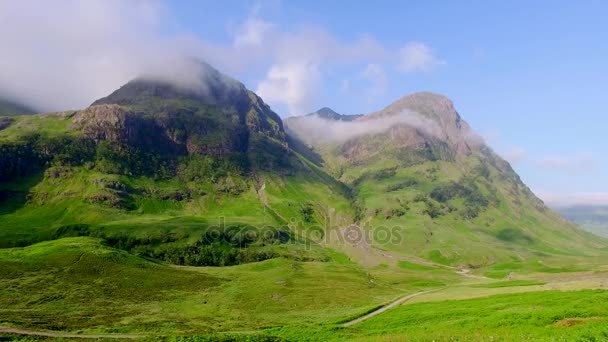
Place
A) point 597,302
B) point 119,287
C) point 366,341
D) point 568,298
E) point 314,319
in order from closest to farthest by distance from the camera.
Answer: point 366,341
point 597,302
point 568,298
point 314,319
point 119,287

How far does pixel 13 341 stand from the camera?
56250 millimetres

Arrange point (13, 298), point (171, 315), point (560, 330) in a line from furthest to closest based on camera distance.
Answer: point (13, 298) → point (171, 315) → point (560, 330)

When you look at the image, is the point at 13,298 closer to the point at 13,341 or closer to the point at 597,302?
the point at 13,341

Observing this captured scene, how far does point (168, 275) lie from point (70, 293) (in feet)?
149

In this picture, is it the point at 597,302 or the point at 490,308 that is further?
the point at 490,308

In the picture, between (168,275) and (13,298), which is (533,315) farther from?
(168,275)

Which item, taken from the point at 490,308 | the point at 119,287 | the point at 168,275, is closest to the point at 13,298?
the point at 119,287

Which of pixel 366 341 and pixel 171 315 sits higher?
pixel 366 341

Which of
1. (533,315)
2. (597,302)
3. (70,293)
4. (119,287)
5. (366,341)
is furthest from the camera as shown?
(119,287)

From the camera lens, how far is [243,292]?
149 meters

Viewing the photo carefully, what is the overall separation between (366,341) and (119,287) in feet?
405

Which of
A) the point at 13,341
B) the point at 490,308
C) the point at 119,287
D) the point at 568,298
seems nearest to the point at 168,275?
the point at 119,287

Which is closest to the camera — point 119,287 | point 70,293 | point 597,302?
point 597,302

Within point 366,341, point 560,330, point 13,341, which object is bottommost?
point 13,341
